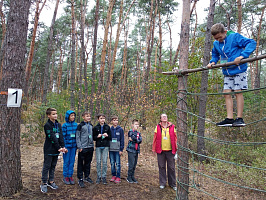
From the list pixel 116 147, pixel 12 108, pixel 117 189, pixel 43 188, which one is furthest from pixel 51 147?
pixel 117 189

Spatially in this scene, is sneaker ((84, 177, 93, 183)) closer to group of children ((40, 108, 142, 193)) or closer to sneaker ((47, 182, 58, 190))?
group of children ((40, 108, 142, 193))

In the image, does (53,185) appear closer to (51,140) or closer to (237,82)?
(51,140)

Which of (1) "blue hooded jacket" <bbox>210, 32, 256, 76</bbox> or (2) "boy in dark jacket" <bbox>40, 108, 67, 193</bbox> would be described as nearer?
(1) "blue hooded jacket" <bbox>210, 32, 256, 76</bbox>

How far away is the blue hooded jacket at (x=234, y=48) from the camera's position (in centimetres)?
220

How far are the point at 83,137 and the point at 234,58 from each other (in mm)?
2885

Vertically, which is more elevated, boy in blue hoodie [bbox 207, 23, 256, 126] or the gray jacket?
boy in blue hoodie [bbox 207, 23, 256, 126]

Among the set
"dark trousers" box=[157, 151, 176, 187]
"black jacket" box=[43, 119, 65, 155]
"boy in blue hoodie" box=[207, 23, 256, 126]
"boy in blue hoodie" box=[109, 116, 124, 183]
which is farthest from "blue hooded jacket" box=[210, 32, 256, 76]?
"black jacket" box=[43, 119, 65, 155]

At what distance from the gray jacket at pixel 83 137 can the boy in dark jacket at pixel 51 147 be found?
0.31m

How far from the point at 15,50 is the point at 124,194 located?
10.4 ft

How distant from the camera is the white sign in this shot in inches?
127

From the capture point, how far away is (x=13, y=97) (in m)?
3.25

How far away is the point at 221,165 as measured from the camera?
211 inches

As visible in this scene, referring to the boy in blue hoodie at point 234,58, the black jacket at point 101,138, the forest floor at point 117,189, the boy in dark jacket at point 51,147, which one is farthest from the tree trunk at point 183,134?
the boy in dark jacket at point 51,147

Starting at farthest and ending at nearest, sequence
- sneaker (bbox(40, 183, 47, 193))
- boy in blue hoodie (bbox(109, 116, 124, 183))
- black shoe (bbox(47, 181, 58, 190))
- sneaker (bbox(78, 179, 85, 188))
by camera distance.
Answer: boy in blue hoodie (bbox(109, 116, 124, 183)) → sneaker (bbox(78, 179, 85, 188)) → black shoe (bbox(47, 181, 58, 190)) → sneaker (bbox(40, 183, 47, 193))
